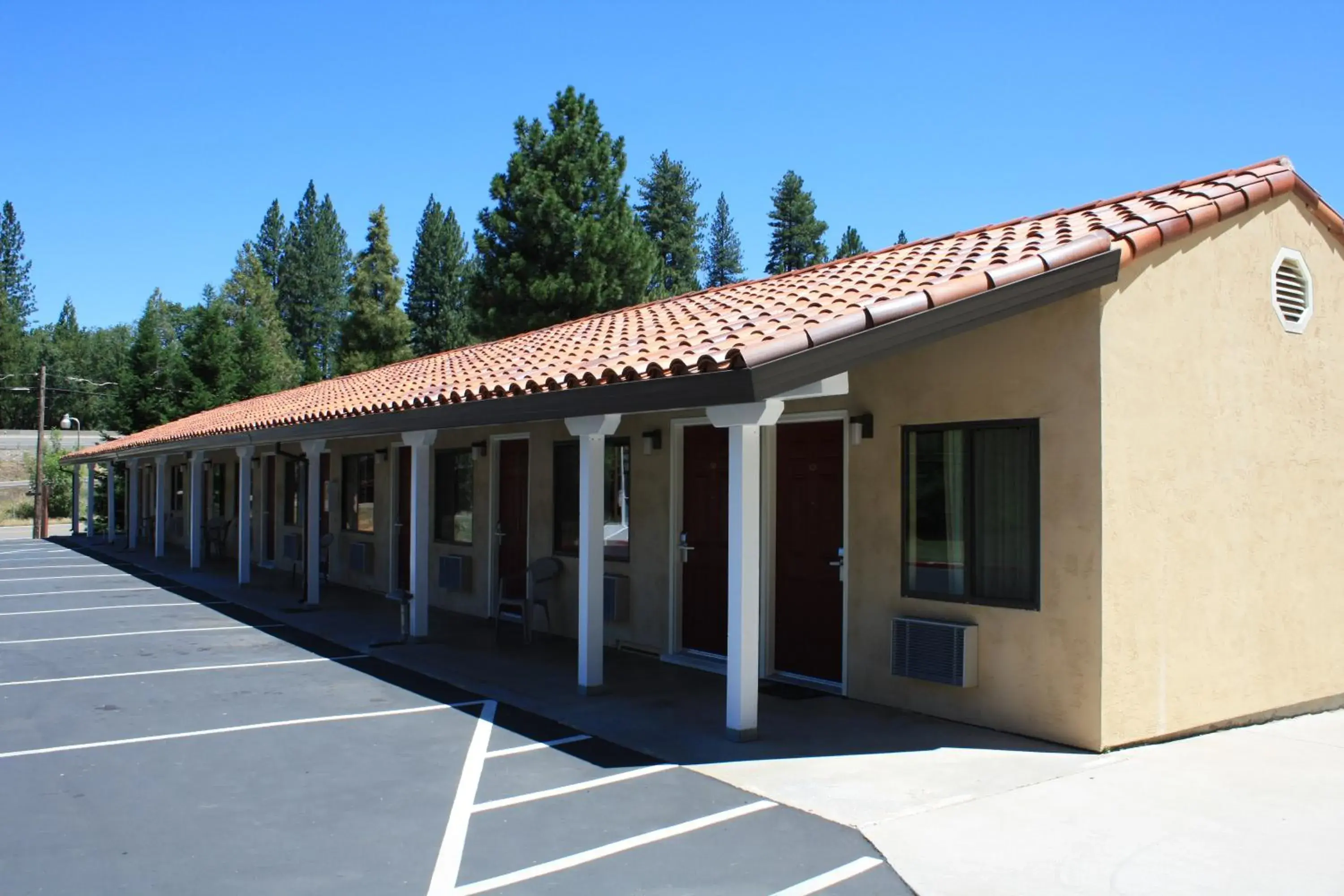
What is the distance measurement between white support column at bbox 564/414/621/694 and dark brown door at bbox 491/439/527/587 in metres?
3.91

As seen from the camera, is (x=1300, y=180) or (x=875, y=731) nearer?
(x=875, y=731)

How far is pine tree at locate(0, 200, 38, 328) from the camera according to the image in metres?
72.6

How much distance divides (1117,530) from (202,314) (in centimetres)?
3625

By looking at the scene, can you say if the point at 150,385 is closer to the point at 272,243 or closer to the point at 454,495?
the point at 454,495

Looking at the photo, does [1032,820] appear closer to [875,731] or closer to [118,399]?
[875,731]

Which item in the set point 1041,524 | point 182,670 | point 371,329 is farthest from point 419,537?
point 371,329

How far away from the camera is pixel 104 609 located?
1354cm

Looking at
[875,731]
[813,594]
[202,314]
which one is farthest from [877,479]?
[202,314]

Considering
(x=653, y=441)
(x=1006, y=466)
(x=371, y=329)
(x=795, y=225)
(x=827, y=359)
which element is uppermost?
(x=795, y=225)

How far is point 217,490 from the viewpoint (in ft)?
77.6

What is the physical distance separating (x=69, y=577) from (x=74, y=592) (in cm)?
268

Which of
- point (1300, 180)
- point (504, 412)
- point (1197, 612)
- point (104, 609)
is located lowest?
point (104, 609)

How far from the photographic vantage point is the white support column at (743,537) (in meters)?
6.32

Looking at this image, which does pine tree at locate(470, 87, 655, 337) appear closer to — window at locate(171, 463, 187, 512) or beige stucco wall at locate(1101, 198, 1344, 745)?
window at locate(171, 463, 187, 512)
